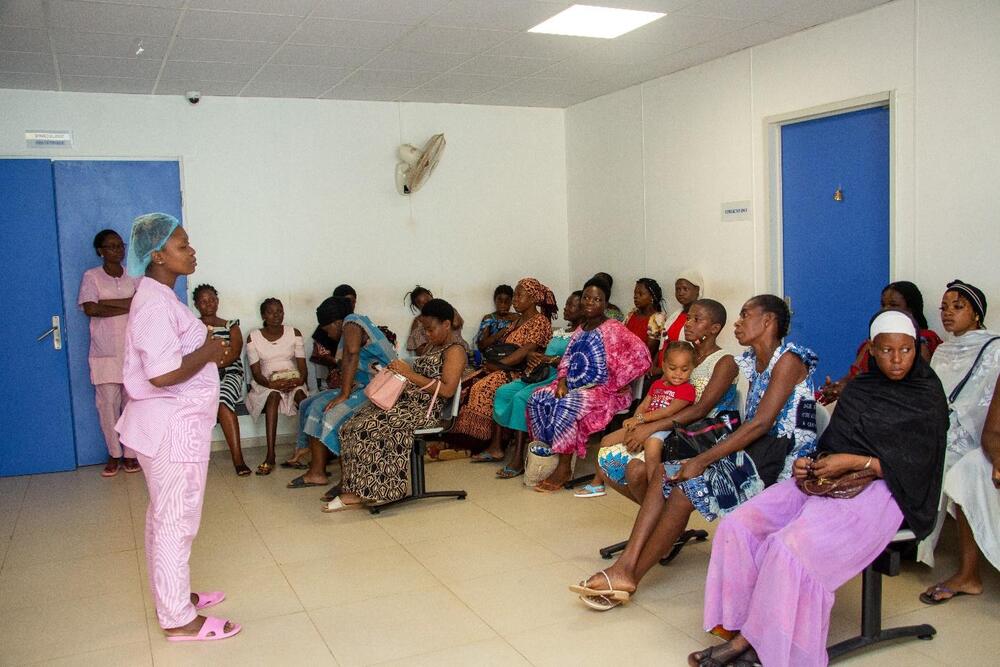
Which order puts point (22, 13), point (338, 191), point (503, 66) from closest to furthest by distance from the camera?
point (22, 13) < point (503, 66) < point (338, 191)

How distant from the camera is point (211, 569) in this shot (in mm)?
4391

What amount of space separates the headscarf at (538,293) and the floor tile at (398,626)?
3087 mm

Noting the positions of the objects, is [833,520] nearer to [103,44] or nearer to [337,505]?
[337,505]

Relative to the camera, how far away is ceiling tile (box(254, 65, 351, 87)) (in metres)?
6.29

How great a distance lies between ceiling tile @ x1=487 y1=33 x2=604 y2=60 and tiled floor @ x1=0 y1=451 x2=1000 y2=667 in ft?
9.47

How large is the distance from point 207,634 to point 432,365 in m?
2.23

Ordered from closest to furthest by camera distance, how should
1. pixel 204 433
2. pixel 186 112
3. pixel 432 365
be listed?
pixel 204 433
pixel 432 365
pixel 186 112

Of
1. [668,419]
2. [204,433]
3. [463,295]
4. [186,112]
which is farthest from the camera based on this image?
[463,295]

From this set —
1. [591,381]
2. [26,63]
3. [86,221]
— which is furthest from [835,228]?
[86,221]

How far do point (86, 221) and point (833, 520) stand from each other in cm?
594

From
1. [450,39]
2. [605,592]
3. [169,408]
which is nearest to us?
[169,408]

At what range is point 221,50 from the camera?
5.66 meters

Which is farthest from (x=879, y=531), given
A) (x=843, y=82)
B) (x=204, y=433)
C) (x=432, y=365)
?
(x=843, y=82)

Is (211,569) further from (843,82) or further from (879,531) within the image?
(843,82)
